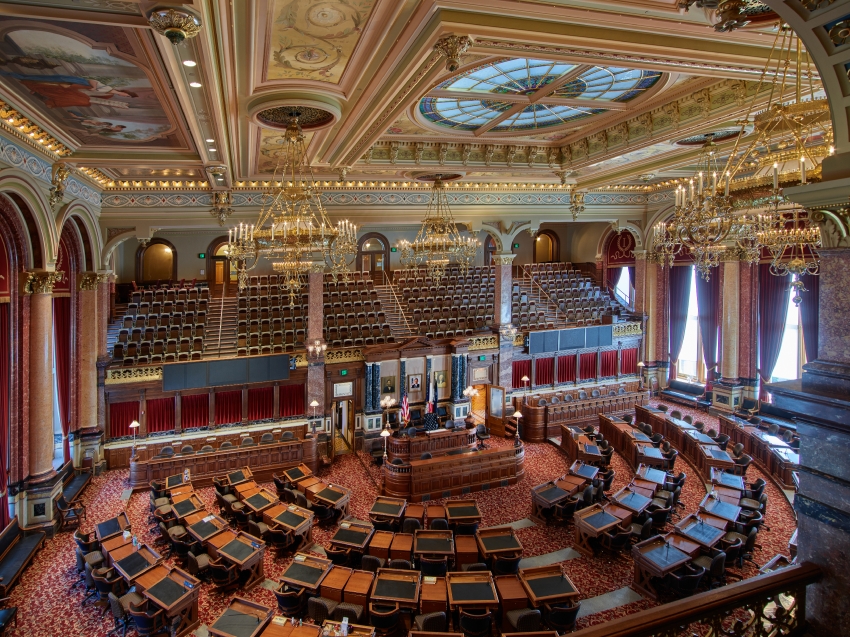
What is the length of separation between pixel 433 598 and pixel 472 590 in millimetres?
570

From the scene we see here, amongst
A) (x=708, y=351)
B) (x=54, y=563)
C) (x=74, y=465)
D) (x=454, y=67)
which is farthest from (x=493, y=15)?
(x=708, y=351)

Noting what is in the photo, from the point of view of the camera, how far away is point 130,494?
11656 mm

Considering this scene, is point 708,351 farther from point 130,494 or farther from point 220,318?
point 130,494

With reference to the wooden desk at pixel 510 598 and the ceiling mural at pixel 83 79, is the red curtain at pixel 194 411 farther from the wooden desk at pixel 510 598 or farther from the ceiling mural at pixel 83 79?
the wooden desk at pixel 510 598

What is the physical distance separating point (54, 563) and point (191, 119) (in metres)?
8.04

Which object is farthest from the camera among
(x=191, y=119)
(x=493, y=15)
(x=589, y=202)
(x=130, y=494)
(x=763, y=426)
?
(x=589, y=202)

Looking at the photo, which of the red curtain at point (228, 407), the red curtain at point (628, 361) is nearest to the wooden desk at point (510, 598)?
the red curtain at point (228, 407)

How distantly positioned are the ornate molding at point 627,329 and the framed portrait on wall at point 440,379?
7.06 m

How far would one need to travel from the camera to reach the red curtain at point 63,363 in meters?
12.0

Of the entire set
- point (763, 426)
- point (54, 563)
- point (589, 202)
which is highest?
point (589, 202)

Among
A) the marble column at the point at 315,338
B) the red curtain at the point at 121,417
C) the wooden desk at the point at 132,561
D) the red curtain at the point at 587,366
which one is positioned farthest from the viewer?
the red curtain at the point at 587,366

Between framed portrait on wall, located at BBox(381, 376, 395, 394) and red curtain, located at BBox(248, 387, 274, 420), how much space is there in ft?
11.1

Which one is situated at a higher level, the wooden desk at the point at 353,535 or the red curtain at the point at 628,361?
the red curtain at the point at 628,361

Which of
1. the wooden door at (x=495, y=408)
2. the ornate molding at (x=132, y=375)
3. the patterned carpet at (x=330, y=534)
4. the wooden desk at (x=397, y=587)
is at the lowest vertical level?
the patterned carpet at (x=330, y=534)
